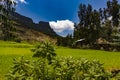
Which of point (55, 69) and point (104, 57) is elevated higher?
point (104, 57)

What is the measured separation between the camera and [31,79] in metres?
12.9

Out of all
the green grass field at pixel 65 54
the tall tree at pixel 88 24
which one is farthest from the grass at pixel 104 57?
the tall tree at pixel 88 24

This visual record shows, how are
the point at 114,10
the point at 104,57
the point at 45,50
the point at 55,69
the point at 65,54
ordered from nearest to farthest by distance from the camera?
the point at 55,69, the point at 45,50, the point at 104,57, the point at 65,54, the point at 114,10

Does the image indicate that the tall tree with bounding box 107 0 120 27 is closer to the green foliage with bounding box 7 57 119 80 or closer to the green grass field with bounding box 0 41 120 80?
the green grass field with bounding box 0 41 120 80

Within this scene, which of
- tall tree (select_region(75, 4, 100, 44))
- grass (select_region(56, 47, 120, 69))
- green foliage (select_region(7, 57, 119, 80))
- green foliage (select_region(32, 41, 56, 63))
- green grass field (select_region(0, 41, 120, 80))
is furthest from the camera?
tall tree (select_region(75, 4, 100, 44))

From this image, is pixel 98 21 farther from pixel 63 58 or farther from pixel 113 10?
pixel 63 58

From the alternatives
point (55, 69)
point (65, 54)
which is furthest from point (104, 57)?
point (55, 69)

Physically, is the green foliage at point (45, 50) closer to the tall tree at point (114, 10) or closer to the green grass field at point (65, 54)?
the green grass field at point (65, 54)

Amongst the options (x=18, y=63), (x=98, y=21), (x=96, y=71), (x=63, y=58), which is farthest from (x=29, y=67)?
(x=98, y=21)

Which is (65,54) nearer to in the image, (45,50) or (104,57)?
(104,57)

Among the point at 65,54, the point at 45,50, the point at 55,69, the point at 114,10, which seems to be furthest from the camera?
the point at 114,10

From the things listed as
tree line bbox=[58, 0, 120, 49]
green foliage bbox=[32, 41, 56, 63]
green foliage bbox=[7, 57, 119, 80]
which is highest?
tree line bbox=[58, 0, 120, 49]

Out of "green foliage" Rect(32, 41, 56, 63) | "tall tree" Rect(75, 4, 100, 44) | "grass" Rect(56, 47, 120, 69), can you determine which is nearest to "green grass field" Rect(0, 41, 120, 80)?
"grass" Rect(56, 47, 120, 69)

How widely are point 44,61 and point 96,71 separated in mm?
3038
